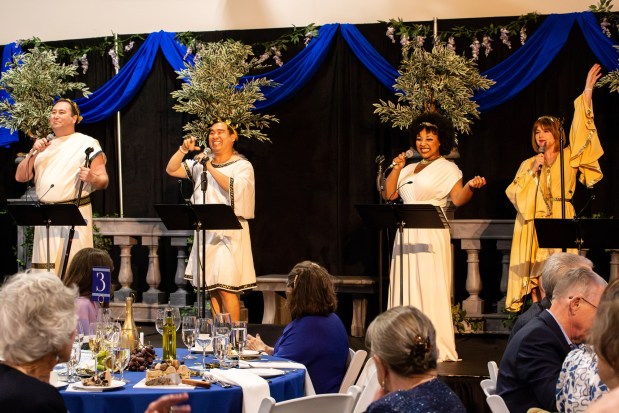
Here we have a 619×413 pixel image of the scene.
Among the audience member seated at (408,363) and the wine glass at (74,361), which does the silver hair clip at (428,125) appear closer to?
the wine glass at (74,361)

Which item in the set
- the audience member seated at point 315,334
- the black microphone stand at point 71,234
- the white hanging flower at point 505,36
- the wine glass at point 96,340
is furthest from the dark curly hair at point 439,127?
the wine glass at point 96,340

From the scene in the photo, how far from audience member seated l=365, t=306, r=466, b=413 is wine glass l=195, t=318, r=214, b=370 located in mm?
1598

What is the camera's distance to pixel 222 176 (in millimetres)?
8281

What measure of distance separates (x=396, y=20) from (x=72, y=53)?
3.38 metres

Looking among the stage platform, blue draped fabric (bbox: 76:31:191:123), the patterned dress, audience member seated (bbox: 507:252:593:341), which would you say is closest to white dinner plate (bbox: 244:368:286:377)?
audience member seated (bbox: 507:252:593:341)

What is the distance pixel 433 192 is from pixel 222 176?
1.75 metres

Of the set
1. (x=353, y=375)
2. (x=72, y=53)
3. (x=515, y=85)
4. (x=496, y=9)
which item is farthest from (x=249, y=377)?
(x=72, y=53)

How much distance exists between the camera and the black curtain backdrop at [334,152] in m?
9.18

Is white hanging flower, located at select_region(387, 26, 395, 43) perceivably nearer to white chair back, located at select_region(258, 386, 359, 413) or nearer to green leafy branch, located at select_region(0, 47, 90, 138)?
green leafy branch, located at select_region(0, 47, 90, 138)

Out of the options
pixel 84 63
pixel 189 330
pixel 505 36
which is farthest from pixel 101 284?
pixel 84 63

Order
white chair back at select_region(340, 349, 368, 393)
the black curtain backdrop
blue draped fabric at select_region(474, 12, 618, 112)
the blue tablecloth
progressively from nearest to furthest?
the blue tablecloth → white chair back at select_region(340, 349, 368, 393) → blue draped fabric at select_region(474, 12, 618, 112) → the black curtain backdrop

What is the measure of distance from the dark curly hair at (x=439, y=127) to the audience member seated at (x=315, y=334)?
3208mm

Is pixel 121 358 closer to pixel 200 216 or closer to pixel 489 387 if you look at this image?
pixel 489 387

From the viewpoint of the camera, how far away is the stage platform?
668 cm
